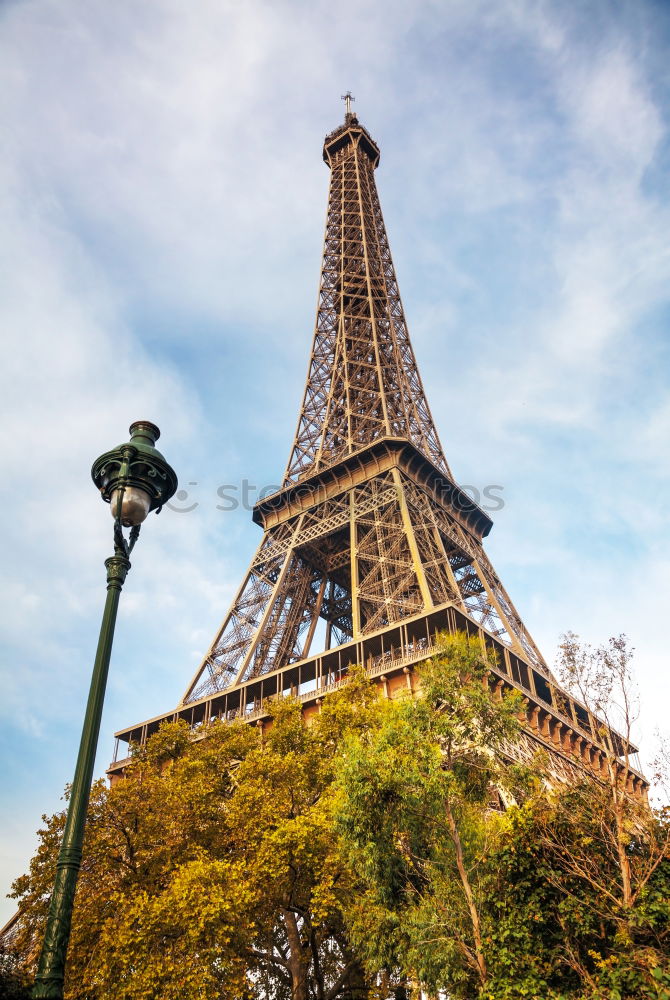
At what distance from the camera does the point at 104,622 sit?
8414 millimetres

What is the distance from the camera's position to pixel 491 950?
42.8 ft

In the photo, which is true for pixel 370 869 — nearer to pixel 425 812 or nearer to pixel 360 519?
pixel 425 812

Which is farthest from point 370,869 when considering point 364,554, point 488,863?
point 364,554

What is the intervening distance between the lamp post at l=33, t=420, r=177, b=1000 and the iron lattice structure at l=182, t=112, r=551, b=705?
23.4 metres

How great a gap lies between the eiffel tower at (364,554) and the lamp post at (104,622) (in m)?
20.3

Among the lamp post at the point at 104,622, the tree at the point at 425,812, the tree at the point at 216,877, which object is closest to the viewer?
the lamp post at the point at 104,622

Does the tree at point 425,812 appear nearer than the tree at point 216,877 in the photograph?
Yes

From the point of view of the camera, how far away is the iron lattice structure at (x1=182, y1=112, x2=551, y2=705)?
38625 mm

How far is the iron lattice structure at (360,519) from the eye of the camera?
38.6 m

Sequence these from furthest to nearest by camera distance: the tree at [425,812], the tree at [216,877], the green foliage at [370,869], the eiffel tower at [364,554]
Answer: the eiffel tower at [364,554] < the tree at [216,877] < the tree at [425,812] < the green foliage at [370,869]

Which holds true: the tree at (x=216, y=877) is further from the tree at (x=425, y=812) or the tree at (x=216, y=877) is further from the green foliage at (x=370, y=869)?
the tree at (x=425, y=812)

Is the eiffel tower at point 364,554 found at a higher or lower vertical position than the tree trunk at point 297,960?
higher

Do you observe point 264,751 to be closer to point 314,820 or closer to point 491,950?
point 314,820

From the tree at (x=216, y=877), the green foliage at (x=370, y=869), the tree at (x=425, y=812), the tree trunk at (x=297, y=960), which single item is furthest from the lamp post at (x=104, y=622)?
the tree trunk at (x=297, y=960)
